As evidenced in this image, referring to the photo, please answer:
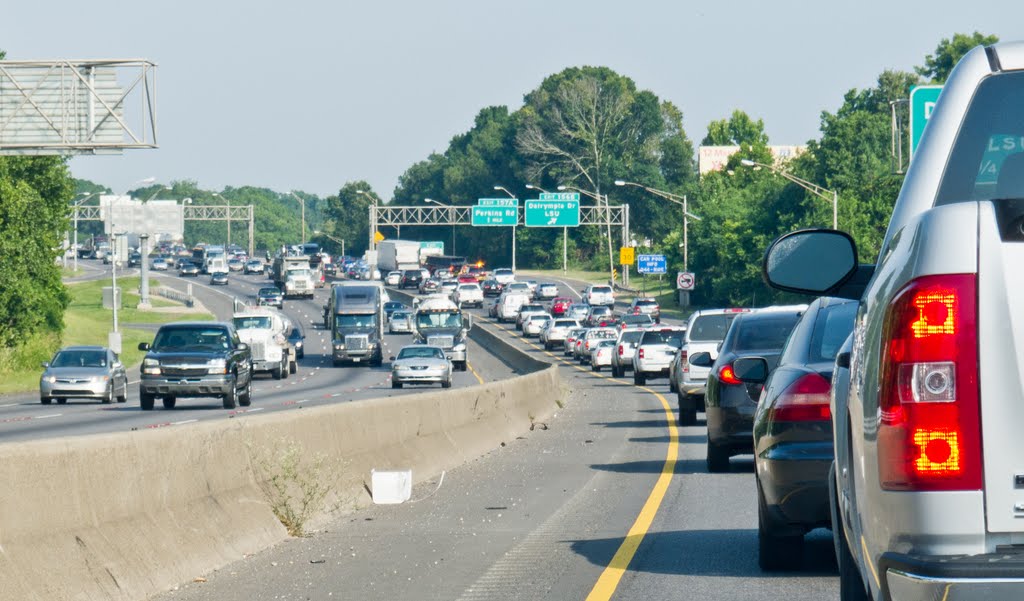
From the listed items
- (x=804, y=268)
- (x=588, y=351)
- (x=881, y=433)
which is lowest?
(x=588, y=351)

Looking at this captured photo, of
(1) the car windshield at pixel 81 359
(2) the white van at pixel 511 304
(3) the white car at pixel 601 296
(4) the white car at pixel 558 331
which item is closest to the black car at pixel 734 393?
(1) the car windshield at pixel 81 359

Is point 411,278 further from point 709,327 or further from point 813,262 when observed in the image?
point 813,262

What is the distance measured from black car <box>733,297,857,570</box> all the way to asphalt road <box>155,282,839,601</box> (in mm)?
267

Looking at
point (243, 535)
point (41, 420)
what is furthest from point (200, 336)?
point (243, 535)

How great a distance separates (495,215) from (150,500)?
110m

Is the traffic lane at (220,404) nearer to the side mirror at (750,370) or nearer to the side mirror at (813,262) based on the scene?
the side mirror at (750,370)

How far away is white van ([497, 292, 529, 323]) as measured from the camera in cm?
10038

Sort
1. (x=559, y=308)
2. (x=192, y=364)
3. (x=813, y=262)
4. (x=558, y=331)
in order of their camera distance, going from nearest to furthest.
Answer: (x=813, y=262) → (x=192, y=364) → (x=558, y=331) → (x=559, y=308)

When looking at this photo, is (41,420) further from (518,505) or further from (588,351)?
(588,351)

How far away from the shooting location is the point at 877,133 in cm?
9544

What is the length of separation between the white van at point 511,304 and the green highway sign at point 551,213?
14093mm

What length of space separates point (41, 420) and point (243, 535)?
25237 mm

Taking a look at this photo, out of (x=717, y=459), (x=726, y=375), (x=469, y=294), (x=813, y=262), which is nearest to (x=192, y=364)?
(x=717, y=459)

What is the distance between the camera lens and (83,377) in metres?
43.6
